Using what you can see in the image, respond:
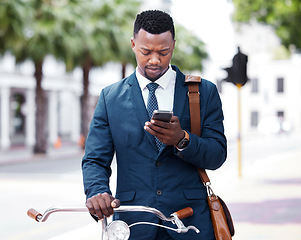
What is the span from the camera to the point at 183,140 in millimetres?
2215

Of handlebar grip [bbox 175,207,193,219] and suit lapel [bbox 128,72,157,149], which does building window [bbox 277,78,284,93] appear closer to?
suit lapel [bbox 128,72,157,149]

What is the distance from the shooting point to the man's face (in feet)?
7.55

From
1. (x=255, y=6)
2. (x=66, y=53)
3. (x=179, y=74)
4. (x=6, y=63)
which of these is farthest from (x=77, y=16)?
(x=179, y=74)

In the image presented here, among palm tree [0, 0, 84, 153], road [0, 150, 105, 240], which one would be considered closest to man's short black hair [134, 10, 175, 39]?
road [0, 150, 105, 240]

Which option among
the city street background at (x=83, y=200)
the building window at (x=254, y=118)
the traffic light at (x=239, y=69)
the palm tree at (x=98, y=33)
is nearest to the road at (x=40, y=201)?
the city street background at (x=83, y=200)

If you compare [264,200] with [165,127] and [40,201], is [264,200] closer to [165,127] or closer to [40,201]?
[40,201]

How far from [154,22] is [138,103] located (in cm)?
35

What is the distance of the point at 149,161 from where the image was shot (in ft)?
7.82

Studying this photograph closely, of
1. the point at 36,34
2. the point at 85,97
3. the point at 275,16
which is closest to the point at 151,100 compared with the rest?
the point at 275,16

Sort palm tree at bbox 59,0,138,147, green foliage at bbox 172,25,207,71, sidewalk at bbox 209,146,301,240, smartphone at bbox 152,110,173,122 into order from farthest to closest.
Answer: green foliage at bbox 172,25,207,71
palm tree at bbox 59,0,138,147
sidewalk at bbox 209,146,301,240
smartphone at bbox 152,110,173,122

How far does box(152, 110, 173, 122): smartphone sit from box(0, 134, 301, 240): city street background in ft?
3.89

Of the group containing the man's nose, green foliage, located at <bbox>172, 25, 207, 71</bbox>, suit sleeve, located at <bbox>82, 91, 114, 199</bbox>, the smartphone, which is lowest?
suit sleeve, located at <bbox>82, 91, 114, 199</bbox>

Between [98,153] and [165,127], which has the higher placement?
[165,127]

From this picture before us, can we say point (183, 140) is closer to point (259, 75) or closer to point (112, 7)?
point (112, 7)
